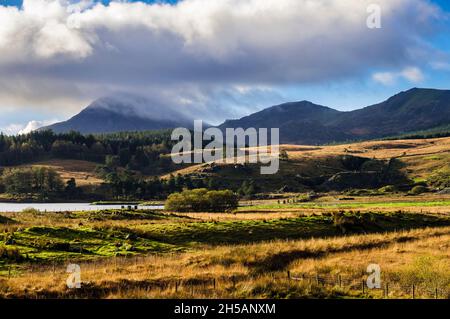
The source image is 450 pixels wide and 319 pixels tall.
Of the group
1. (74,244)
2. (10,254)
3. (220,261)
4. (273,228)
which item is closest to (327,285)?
(220,261)

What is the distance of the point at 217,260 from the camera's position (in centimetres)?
3934

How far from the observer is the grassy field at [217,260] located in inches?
1144

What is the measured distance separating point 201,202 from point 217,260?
61.4m

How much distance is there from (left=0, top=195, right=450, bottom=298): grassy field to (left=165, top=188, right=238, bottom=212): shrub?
1432 inches

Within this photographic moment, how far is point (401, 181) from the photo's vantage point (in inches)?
7520

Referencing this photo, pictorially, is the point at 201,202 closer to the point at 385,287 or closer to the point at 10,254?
the point at 10,254

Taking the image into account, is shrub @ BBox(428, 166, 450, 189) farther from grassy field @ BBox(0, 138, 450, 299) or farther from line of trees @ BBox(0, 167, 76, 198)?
line of trees @ BBox(0, 167, 76, 198)

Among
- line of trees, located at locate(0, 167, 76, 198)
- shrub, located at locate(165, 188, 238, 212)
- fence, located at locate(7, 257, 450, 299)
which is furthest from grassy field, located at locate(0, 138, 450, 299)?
line of trees, located at locate(0, 167, 76, 198)

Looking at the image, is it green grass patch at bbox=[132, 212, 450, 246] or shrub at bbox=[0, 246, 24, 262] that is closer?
shrub at bbox=[0, 246, 24, 262]

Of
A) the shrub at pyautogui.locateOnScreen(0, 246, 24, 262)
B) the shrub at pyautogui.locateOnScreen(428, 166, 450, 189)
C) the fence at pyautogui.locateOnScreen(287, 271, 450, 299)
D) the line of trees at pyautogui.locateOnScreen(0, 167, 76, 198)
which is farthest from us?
the line of trees at pyautogui.locateOnScreen(0, 167, 76, 198)

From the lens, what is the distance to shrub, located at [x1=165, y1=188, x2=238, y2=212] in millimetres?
100625
